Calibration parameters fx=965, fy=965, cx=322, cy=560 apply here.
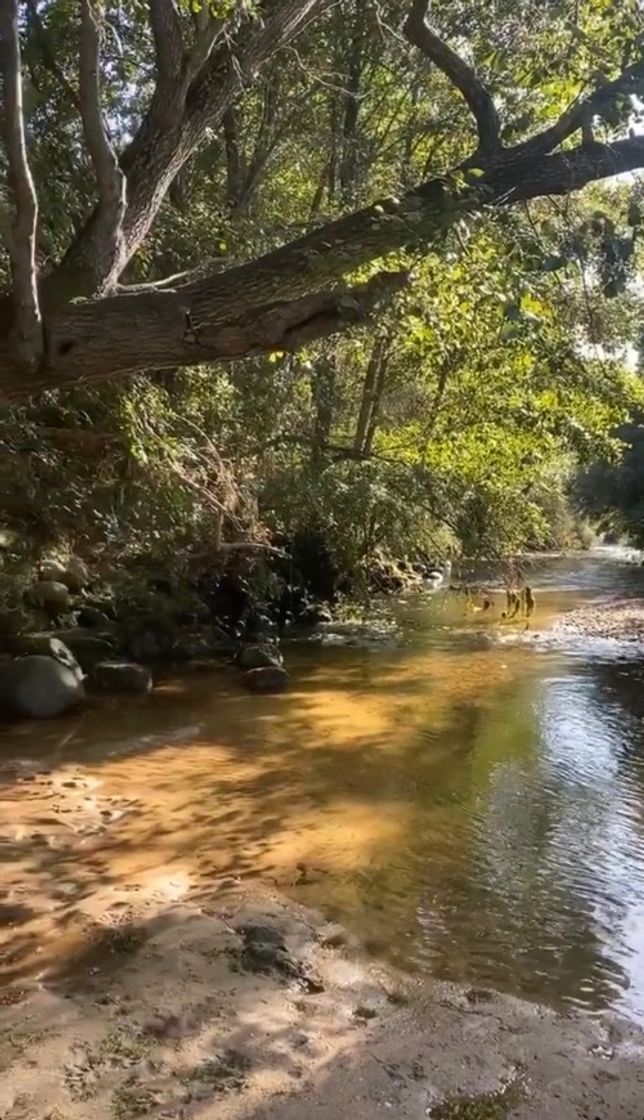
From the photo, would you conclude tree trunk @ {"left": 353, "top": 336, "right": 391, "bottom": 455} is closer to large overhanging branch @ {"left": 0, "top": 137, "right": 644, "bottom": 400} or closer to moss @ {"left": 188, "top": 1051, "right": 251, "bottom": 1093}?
large overhanging branch @ {"left": 0, "top": 137, "right": 644, "bottom": 400}

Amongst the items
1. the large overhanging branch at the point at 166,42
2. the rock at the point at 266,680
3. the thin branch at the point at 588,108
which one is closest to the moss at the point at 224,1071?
the thin branch at the point at 588,108

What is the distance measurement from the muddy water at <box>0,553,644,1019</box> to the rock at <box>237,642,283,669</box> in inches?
13.9

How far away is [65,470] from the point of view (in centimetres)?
988

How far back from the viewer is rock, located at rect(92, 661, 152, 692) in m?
12.4

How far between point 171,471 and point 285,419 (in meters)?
5.18

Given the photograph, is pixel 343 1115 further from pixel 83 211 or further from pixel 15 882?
pixel 83 211

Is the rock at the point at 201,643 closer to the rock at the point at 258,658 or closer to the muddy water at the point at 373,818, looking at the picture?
the rock at the point at 258,658

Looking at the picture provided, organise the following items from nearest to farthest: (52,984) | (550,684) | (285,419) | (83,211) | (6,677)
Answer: (52,984), (83,211), (6,677), (550,684), (285,419)

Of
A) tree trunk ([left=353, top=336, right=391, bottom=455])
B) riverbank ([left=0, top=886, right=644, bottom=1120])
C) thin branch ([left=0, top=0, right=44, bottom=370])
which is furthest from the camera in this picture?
tree trunk ([left=353, top=336, right=391, bottom=455])

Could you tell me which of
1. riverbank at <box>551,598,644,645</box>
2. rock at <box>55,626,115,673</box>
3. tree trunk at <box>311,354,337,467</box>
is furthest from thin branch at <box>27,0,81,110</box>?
riverbank at <box>551,598,644,645</box>

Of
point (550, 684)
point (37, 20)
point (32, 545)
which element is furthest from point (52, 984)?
point (550, 684)

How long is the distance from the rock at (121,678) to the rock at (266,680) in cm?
137

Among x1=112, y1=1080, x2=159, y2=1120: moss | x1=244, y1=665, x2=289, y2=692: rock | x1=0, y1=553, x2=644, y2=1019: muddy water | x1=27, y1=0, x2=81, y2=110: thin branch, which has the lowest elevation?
x1=0, y1=553, x2=644, y2=1019: muddy water

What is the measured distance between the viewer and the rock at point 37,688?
10.9 metres
